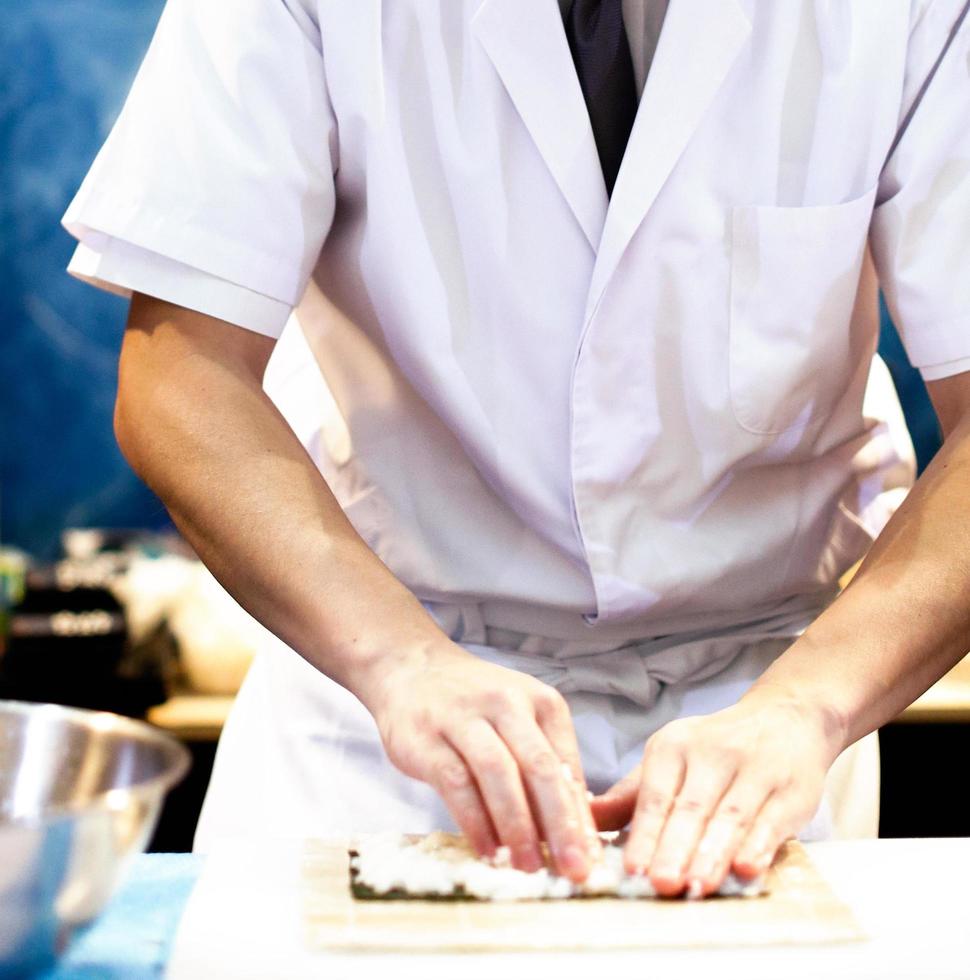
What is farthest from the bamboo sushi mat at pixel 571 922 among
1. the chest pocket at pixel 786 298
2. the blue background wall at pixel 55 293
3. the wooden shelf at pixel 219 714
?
the blue background wall at pixel 55 293

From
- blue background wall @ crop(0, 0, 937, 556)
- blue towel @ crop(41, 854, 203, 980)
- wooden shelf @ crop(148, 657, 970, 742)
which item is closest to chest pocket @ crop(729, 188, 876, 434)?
blue towel @ crop(41, 854, 203, 980)

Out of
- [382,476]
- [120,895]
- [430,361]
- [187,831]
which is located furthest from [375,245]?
[187,831]

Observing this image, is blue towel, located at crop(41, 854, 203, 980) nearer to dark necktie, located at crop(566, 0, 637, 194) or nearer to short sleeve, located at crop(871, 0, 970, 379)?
dark necktie, located at crop(566, 0, 637, 194)

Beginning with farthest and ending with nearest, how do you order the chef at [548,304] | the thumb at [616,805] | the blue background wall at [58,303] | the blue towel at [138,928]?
the blue background wall at [58,303], the chef at [548,304], the thumb at [616,805], the blue towel at [138,928]

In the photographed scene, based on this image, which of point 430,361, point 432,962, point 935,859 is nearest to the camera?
point 432,962

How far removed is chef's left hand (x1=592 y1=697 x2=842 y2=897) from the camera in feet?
3.10

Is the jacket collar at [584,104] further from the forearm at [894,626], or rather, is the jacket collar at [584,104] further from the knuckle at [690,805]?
the knuckle at [690,805]

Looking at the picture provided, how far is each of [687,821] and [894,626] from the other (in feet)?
1.00

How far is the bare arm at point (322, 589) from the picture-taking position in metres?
0.97

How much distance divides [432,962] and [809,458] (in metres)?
0.72

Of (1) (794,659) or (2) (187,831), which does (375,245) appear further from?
(2) (187,831)


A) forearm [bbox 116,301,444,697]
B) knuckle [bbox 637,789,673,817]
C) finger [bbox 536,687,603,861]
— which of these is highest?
forearm [bbox 116,301,444,697]

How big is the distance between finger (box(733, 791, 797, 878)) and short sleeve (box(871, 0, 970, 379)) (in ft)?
1.68

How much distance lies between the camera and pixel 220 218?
1.25 metres
